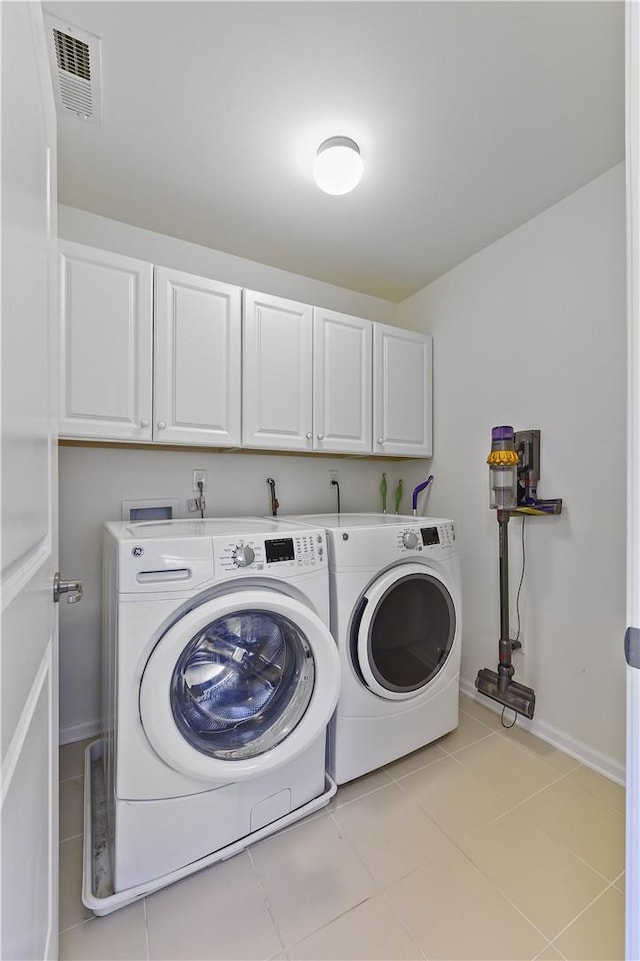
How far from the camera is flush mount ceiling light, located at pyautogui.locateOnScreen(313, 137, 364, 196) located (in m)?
1.48

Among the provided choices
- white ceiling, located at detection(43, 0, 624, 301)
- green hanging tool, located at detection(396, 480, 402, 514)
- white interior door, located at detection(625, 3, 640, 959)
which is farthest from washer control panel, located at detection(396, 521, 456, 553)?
white ceiling, located at detection(43, 0, 624, 301)

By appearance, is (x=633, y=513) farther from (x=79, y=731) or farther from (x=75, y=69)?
(x=79, y=731)

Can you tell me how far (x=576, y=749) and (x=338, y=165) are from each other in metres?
2.56

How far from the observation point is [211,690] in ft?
4.35

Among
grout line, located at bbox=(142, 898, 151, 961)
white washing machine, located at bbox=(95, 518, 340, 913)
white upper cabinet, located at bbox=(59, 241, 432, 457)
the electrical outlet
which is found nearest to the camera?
grout line, located at bbox=(142, 898, 151, 961)

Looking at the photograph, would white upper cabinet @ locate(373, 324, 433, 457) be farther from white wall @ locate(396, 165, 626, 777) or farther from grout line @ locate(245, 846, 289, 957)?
grout line @ locate(245, 846, 289, 957)

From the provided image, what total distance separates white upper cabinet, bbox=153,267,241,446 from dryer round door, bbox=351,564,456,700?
38.3 inches

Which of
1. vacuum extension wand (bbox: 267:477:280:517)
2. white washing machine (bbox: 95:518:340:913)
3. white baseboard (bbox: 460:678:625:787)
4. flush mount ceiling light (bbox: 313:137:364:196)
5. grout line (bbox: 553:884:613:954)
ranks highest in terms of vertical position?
flush mount ceiling light (bbox: 313:137:364:196)

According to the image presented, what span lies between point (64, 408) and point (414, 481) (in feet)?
6.57

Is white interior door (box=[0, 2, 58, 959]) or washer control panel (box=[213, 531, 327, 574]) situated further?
washer control panel (box=[213, 531, 327, 574])

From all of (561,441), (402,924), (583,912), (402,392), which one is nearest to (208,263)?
(402,392)

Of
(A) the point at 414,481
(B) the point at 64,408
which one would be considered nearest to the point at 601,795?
(A) the point at 414,481

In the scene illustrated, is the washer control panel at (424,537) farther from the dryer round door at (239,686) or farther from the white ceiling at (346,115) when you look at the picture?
the white ceiling at (346,115)

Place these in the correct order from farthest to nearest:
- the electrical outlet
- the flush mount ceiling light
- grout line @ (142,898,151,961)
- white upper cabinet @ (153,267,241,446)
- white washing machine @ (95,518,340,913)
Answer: the electrical outlet < white upper cabinet @ (153,267,241,446) < the flush mount ceiling light < white washing machine @ (95,518,340,913) < grout line @ (142,898,151,961)
